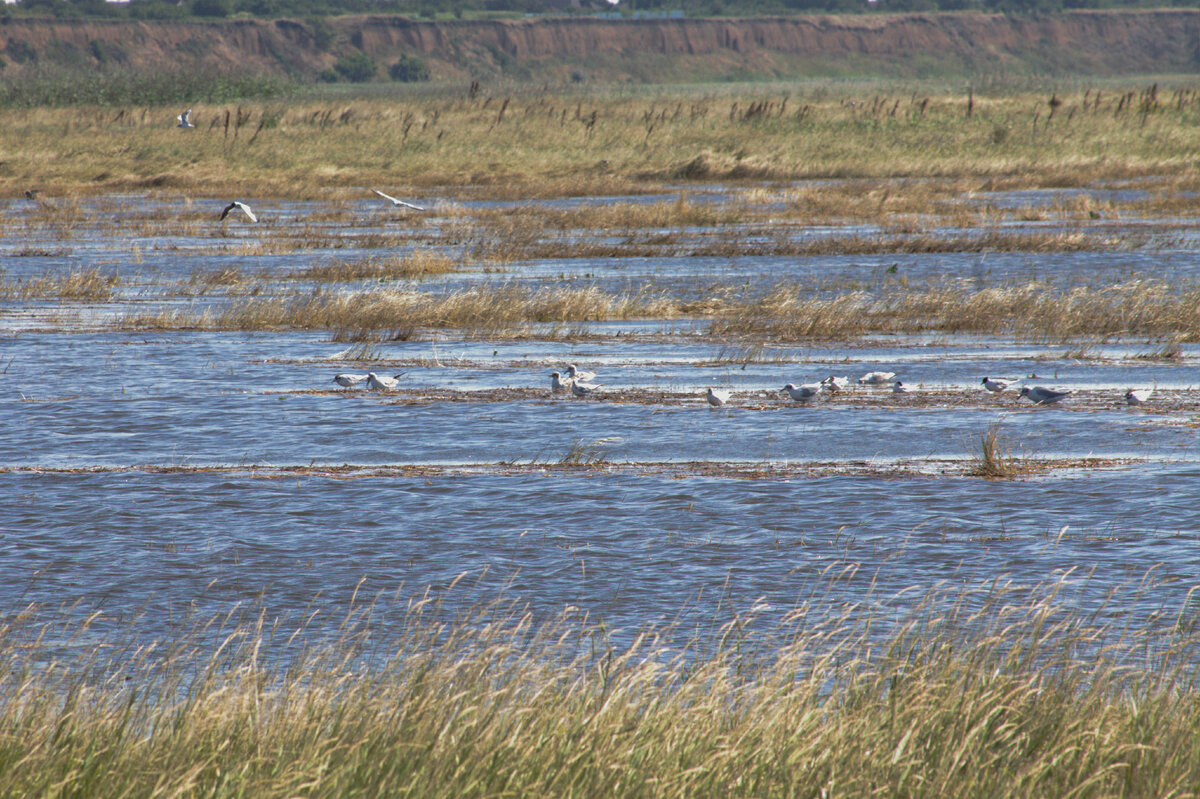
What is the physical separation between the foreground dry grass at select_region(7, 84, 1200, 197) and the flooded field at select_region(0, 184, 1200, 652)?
74.4 ft

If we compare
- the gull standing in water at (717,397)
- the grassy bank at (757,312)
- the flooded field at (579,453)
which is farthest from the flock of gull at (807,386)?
the grassy bank at (757,312)

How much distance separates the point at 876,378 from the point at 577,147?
40.5m

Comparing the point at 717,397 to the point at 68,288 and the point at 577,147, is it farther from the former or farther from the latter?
the point at 577,147

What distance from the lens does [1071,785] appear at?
4.96 m

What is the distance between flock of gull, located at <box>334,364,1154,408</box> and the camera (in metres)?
14.3

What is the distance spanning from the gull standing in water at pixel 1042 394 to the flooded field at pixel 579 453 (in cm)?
27

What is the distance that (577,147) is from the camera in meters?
54.8

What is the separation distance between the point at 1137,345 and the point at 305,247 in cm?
1944

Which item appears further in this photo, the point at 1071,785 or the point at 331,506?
the point at 331,506

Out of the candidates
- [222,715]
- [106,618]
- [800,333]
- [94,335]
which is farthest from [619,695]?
[94,335]

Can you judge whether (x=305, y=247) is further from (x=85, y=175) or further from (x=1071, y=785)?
(x=1071, y=785)

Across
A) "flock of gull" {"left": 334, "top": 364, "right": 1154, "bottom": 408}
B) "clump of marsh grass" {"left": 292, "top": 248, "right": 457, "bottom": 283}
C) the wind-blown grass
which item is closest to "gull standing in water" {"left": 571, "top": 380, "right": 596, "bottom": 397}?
"flock of gull" {"left": 334, "top": 364, "right": 1154, "bottom": 408}

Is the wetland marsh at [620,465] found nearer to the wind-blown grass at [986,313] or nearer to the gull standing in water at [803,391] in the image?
the wind-blown grass at [986,313]

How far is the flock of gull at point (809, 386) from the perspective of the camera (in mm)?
14305
